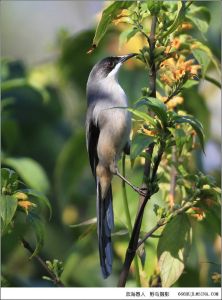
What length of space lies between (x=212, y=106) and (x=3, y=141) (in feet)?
5.00

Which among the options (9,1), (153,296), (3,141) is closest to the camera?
(153,296)

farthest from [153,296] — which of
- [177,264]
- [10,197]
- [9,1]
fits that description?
[9,1]

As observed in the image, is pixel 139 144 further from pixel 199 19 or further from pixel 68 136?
pixel 68 136

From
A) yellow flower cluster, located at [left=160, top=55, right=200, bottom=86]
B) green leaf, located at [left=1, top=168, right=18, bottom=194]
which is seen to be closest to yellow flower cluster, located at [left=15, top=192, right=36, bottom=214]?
green leaf, located at [left=1, top=168, right=18, bottom=194]

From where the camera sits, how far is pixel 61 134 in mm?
4574

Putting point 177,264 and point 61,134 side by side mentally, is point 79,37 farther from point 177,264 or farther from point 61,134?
point 177,264

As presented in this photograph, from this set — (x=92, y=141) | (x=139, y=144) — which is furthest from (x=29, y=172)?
(x=139, y=144)

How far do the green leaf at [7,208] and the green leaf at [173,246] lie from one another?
0.56 m

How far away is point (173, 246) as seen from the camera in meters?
2.34

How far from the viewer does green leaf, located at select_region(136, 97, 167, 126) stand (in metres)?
1.91

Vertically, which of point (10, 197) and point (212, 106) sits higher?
point (212, 106)

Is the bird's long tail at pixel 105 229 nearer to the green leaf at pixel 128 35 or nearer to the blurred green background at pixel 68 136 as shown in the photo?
the blurred green background at pixel 68 136

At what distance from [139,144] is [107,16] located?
0.45 meters

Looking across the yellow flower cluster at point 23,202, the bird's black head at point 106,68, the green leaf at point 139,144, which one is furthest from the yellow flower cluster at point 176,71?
the bird's black head at point 106,68
